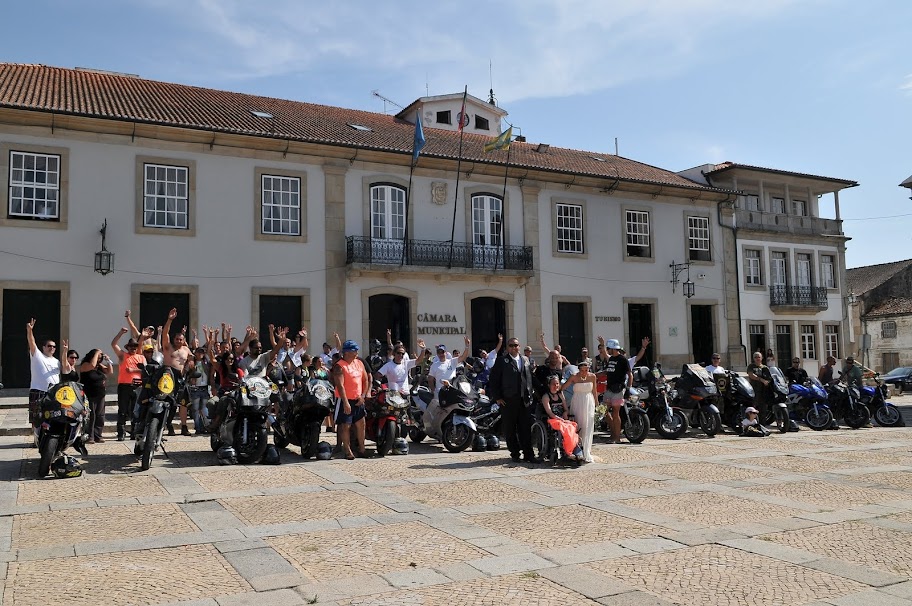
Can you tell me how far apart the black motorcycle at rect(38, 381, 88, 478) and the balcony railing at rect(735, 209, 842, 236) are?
2508 centimetres

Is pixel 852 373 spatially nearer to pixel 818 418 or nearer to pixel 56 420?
pixel 818 418

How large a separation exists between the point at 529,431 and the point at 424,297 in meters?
12.5

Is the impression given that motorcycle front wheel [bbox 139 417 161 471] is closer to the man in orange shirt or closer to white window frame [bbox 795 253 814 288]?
the man in orange shirt

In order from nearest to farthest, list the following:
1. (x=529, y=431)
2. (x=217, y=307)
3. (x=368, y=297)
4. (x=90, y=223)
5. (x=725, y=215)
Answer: (x=529, y=431) → (x=90, y=223) → (x=217, y=307) → (x=368, y=297) → (x=725, y=215)

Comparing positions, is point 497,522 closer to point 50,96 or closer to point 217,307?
point 217,307

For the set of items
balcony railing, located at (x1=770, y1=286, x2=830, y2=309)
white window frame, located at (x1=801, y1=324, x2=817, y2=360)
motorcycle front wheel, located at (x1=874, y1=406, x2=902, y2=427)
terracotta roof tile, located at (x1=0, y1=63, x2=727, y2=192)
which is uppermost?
terracotta roof tile, located at (x1=0, y1=63, x2=727, y2=192)

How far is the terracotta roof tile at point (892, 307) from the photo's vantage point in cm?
4016

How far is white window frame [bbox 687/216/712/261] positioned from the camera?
2728cm

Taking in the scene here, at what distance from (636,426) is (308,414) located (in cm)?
510

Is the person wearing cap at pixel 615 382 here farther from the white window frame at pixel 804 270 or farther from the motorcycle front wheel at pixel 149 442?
the white window frame at pixel 804 270

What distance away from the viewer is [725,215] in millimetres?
28172

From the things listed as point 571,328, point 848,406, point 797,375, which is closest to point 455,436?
point 797,375

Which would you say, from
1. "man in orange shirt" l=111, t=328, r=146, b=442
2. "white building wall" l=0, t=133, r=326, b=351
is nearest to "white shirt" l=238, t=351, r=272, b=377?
"man in orange shirt" l=111, t=328, r=146, b=442

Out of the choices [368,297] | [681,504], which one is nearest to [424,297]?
[368,297]
